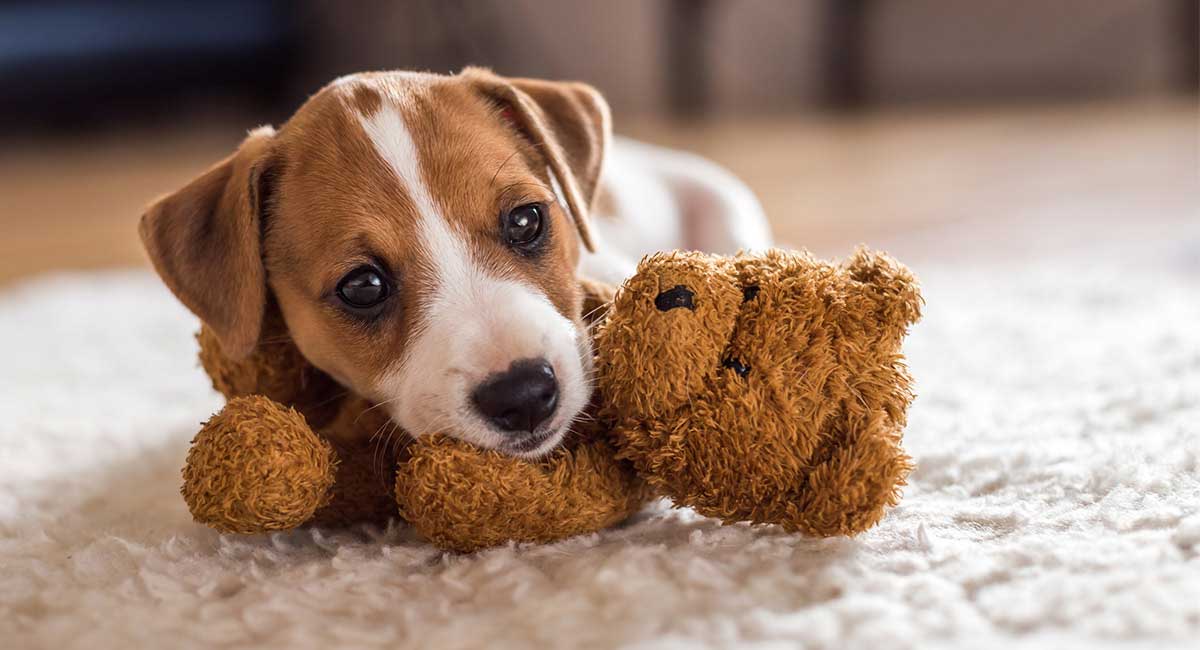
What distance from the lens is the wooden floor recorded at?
15.7 feet

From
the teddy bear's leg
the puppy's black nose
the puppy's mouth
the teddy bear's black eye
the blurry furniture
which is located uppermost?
the blurry furniture

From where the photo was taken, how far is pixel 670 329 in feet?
5.07

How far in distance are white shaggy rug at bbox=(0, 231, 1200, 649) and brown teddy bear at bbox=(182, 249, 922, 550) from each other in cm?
6

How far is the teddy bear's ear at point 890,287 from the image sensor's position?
1611mm

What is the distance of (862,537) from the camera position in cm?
159

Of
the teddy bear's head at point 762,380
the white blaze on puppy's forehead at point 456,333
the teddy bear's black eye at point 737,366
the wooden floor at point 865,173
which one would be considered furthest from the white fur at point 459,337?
the wooden floor at point 865,173

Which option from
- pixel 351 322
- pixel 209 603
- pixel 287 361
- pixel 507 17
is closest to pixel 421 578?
pixel 209 603

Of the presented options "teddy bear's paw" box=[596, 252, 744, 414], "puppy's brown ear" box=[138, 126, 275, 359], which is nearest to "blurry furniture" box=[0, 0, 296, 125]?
"puppy's brown ear" box=[138, 126, 275, 359]

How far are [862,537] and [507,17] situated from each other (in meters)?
8.60

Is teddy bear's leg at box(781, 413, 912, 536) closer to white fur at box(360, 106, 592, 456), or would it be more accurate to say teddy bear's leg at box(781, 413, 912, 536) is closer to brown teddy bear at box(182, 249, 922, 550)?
brown teddy bear at box(182, 249, 922, 550)

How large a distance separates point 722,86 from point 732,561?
848cm

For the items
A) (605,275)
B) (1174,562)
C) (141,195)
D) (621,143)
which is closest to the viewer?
(1174,562)

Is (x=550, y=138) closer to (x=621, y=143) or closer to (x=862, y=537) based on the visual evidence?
(x=862, y=537)

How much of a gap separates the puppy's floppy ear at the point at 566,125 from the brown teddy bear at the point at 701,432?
548 mm
